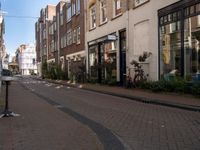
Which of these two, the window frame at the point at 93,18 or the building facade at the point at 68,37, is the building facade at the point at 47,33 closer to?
the building facade at the point at 68,37

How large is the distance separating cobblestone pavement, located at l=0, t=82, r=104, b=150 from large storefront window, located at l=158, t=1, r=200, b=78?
8.35 meters

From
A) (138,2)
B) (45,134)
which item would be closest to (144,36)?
(138,2)

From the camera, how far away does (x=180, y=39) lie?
59.7 feet

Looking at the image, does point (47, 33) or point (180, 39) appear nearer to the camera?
point (180, 39)

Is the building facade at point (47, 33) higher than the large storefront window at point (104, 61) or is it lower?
higher

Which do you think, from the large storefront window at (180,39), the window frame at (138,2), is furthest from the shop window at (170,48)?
the window frame at (138,2)

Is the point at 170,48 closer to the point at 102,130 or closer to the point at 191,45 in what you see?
the point at 191,45

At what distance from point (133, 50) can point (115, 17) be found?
163 inches

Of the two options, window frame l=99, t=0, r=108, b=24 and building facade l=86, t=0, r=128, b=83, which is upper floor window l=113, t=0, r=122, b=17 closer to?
building facade l=86, t=0, r=128, b=83

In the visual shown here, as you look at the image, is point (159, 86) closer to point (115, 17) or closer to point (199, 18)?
point (199, 18)

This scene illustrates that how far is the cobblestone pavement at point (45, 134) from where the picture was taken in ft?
22.8

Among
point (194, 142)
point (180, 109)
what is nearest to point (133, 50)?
point (180, 109)

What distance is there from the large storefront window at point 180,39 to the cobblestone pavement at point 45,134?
8.35 m

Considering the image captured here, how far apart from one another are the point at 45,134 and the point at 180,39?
1165 centimetres
